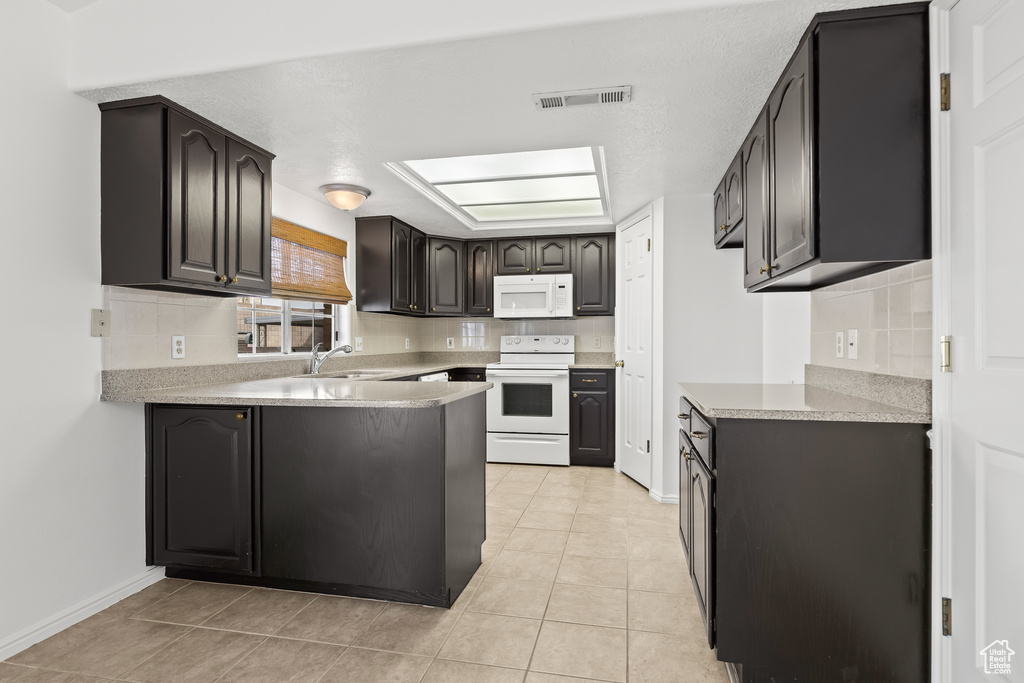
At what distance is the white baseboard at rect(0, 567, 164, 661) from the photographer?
1.89 meters

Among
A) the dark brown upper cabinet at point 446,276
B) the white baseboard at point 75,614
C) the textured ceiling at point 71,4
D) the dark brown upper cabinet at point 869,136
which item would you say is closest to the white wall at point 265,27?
the textured ceiling at point 71,4

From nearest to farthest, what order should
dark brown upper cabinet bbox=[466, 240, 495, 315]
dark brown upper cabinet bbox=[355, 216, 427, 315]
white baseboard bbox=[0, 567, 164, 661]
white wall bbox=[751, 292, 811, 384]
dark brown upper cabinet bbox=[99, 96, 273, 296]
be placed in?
1. white baseboard bbox=[0, 567, 164, 661]
2. dark brown upper cabinet bbox=[99, 96, 273, 296]
3. white wall bbox=[751, 292, 811, 384]
4. dark brown upper cabinet bbox=[355, 216, 427, 315]
5. dark brown upper cabinet bbox=[466, 240, 495, 315]

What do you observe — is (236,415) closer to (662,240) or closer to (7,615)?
(7,615)

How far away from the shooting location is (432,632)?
6.61 ft

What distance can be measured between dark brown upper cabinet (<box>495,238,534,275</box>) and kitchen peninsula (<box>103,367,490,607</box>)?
2.74m

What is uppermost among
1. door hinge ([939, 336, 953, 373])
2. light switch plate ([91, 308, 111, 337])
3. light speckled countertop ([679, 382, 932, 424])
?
light switch plate ([91, 308, 111, 337])

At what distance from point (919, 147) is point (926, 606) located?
A: 1316 millimetres

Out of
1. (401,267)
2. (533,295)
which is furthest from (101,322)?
(533,295)

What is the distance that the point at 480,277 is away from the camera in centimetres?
520

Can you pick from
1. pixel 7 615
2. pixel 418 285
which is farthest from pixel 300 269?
pixel 7 615

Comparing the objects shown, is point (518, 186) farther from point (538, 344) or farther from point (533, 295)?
point (538, 344)

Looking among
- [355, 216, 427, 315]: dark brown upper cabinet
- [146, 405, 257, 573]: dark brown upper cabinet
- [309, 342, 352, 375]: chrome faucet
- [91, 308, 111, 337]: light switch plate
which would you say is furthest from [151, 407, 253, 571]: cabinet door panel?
[355, 216, 427, 315]: dark brown upper cabinet

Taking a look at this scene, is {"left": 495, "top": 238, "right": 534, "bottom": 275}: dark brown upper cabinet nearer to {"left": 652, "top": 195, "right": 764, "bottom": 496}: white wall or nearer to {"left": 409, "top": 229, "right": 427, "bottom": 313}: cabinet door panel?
{"left": 409, "top": 229, "right": 427, "bottom": 313}: cabinet door panel

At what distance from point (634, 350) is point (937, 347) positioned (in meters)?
2.62
